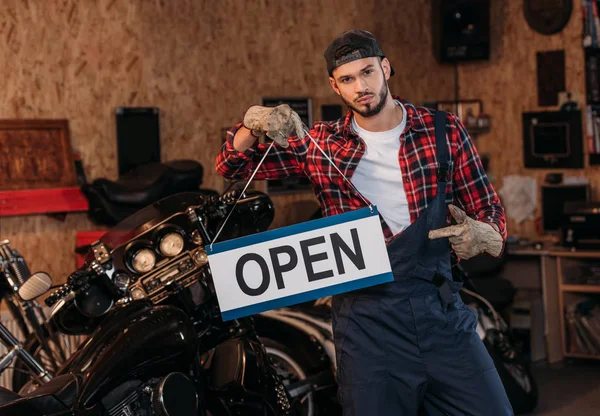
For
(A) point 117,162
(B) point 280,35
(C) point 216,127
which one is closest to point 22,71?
(A) point 117,162

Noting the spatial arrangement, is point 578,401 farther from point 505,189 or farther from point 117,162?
point 117,162

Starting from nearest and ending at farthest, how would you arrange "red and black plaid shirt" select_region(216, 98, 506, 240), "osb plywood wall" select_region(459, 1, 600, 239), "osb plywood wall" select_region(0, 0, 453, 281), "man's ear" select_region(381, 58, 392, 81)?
"red and black plaid shirt" select_region(216, 98, 506, 240) → "man's ear" select_region(381, 58, 392, 81) → "osb plywood wall" select_region(0, 0, 453, 281) → "osb plywood wall" select_region(459, 1, 600, 239)

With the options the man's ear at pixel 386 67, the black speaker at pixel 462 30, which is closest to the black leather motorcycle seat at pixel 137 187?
the man's ear at pixel 386 67

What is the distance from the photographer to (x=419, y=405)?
254 centimetres

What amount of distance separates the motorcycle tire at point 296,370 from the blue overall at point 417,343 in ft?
4.17

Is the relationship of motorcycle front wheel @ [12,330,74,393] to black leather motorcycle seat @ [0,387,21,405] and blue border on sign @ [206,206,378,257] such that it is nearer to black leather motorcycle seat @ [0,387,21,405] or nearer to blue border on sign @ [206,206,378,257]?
black leather motorcycle seat @ [0,387,21,405]

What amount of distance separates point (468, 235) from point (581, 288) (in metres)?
3.61

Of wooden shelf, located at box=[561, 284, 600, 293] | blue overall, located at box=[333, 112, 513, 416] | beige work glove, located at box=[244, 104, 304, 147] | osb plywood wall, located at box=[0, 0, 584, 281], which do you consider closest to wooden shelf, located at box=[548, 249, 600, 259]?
wooden shelf, located at box=[561, 284, 600, 293]

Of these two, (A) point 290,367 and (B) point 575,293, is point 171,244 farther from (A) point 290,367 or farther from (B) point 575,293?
(B) point 575,293

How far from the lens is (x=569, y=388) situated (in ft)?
17.2

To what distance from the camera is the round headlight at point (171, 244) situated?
3.12 m

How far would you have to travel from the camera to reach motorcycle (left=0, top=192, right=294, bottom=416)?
9.04ft

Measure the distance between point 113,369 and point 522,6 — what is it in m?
5.08

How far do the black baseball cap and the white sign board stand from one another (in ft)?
1.52
